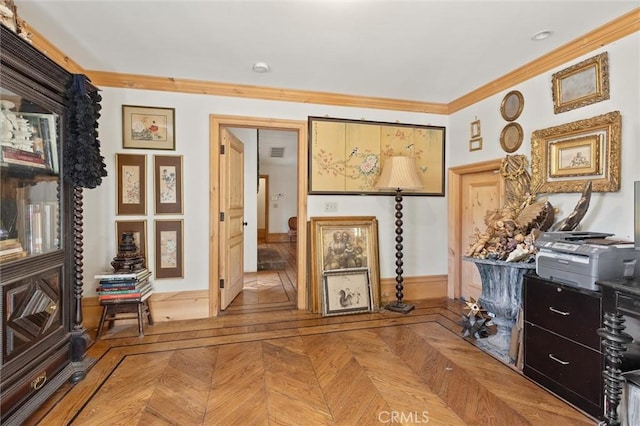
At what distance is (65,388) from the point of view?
1.91 metres

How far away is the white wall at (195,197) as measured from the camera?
2844mm

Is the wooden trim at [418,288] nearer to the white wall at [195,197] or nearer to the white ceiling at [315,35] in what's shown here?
the white wall at [195,197]

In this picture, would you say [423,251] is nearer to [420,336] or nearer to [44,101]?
[420,336]

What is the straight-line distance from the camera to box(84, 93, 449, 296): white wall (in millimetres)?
2844

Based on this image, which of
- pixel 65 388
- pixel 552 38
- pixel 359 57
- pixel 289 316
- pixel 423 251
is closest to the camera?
pixel 65 388

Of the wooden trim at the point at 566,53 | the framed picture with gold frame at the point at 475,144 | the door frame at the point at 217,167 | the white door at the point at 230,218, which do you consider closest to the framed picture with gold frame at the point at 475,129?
the framed picture with gold frame at the point at 475,144

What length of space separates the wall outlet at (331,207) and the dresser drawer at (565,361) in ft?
6.68

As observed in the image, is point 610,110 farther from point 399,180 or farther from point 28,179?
point 28,179

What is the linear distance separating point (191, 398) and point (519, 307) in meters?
2.43

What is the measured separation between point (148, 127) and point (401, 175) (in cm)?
259

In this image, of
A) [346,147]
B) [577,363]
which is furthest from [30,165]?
[577,363]

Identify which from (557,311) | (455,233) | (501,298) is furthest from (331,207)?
(557,311)

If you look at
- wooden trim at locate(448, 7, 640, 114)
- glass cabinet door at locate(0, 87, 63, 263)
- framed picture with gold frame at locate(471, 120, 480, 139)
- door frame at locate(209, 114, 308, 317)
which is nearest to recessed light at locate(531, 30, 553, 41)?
wooden trim at locate(448, 7, 640, 114)

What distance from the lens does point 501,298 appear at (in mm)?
2383
